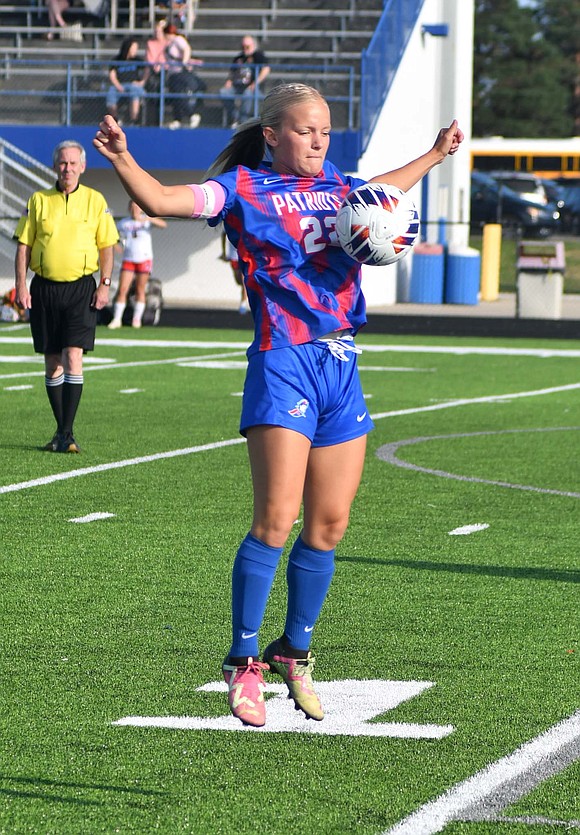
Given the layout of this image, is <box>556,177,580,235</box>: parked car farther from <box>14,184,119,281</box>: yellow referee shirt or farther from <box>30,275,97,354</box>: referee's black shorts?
<box>30,275,97,354</box>: referee's black shorts

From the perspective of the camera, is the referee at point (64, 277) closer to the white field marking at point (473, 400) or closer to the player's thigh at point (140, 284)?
the white field marking at point (473, 400)

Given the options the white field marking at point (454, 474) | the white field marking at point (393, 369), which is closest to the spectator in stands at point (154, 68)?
the white field marking at point (393, 369)

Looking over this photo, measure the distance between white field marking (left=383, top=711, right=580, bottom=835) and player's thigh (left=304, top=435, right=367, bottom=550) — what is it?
86 centimetres

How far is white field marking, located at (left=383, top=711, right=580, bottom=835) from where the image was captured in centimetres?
399

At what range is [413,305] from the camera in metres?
31.9

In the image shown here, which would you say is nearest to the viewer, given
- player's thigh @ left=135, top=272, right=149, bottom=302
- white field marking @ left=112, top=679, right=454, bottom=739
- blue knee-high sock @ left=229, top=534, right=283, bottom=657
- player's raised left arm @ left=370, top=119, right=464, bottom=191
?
blue knee-high sock @ left=229, top=534, right=283, bottom=657

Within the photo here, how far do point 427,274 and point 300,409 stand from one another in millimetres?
28058

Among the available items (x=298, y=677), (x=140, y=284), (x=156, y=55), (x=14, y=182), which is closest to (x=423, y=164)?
(x=298, y=677)

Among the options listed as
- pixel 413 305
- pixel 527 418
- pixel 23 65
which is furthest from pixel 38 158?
pixel 527 418

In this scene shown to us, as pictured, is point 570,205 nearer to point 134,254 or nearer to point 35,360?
point 134,254

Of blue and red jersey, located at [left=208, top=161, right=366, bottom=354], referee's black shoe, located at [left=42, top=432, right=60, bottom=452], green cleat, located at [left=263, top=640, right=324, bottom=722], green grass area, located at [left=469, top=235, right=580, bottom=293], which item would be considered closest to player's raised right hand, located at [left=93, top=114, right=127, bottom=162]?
blue and red jersey, located at [left=208, top=161, right=366, bottom=354]

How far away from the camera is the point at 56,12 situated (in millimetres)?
34000

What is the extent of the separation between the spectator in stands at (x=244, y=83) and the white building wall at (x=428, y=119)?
8.20 feet

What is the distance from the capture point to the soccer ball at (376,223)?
14.9 feet
